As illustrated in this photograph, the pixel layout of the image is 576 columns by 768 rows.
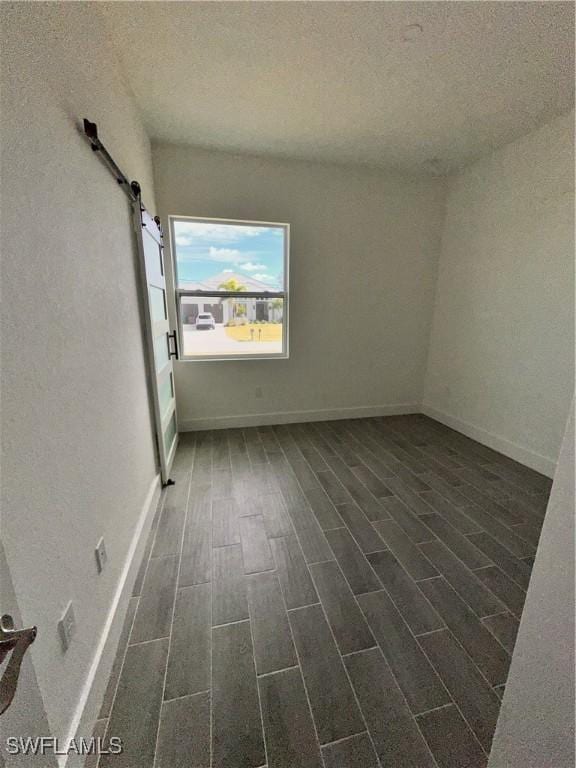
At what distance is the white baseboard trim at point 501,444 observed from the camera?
2.64 metres

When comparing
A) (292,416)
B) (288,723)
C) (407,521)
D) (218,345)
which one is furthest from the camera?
(292,416)

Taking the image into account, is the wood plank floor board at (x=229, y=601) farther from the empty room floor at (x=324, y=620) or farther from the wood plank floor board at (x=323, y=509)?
the wood plank floor board at (x=323, y=509)

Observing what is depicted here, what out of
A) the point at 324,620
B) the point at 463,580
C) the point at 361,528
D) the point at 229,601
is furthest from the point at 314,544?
the point at 463,580

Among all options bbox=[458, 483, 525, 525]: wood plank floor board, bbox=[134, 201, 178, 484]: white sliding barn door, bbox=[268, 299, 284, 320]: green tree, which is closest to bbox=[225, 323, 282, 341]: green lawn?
bbox=[268, 299, 284, 320]: green tree

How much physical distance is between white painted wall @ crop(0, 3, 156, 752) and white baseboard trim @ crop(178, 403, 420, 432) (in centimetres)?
189

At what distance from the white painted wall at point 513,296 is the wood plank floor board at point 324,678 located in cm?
247

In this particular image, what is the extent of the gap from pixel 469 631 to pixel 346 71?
124 inches

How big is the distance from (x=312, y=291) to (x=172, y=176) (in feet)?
5.81

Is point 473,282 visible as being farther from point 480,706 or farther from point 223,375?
point 480,706

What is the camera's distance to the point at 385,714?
107 centimetres

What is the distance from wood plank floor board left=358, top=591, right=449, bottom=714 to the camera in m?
1.12

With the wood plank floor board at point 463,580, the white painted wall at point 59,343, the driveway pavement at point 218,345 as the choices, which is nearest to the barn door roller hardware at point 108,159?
the white painted wall at point 59,343

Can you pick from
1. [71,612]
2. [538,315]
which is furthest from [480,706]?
[538,315]

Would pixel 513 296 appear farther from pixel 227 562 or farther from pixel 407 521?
pixel 227 562
